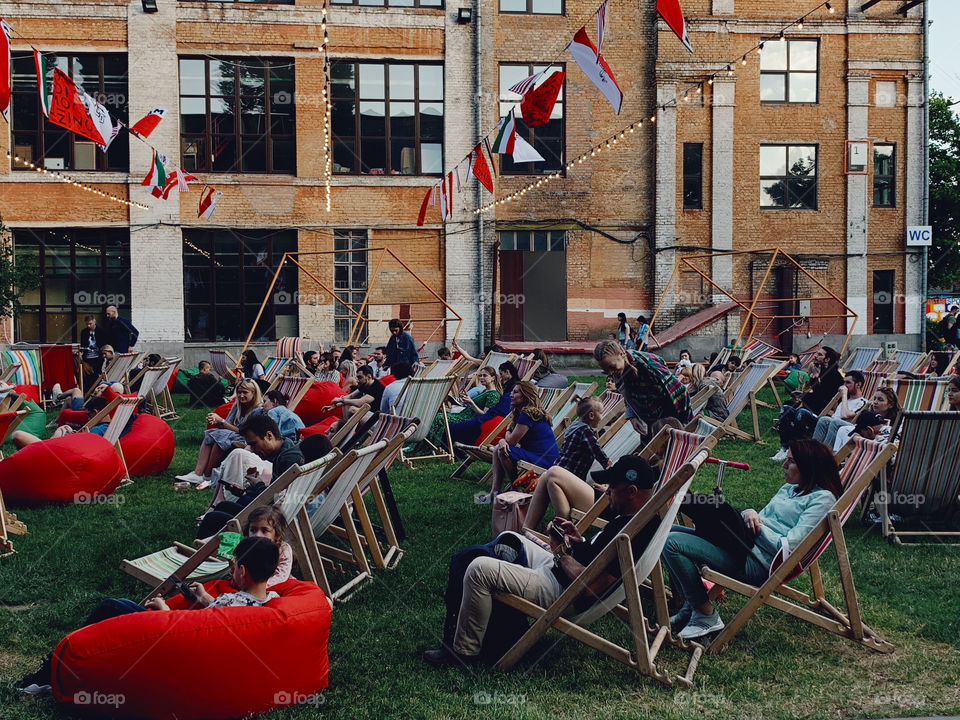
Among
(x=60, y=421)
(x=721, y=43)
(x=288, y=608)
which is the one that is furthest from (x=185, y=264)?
(x=288, y=608)

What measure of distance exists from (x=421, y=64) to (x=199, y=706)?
21655 millimetres

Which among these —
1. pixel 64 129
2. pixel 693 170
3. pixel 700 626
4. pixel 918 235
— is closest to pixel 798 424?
pixel 700 626

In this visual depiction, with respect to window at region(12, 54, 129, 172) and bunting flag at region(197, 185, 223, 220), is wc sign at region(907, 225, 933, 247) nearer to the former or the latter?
bunting flag at region(197, 185, 223, 220)

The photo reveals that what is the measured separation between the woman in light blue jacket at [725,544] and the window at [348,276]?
18.8 m

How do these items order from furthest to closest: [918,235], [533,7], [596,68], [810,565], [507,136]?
[918,235], [533,7], [507,136], [596,68], [810,565]

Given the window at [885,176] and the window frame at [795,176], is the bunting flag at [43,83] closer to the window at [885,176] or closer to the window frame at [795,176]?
the window frame at [795,176]

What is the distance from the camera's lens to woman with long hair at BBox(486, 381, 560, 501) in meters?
7.48

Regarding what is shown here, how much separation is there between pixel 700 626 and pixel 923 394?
607cm

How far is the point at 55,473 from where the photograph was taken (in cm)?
782

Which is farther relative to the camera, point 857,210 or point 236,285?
point 857,210

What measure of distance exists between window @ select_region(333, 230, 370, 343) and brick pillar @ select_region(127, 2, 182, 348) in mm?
3640

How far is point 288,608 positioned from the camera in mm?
4074

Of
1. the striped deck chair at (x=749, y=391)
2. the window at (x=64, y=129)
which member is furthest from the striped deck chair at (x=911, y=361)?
the window at (x=64, y=129)

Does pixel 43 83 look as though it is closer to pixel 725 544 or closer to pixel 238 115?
pixel 725 544
